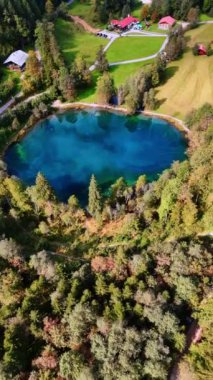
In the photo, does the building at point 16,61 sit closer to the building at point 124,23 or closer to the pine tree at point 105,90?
the pine tree at point 105,90

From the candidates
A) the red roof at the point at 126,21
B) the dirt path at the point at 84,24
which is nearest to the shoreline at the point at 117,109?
the dirt path at the point at 84,24

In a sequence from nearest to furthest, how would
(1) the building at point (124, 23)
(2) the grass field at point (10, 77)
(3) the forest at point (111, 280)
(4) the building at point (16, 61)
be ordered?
1. (3) the forest at point (111, 280)
2. (2) the grass field at point (10, 77)
3. (4) the building at point (16, 61)
4. (1) the building at point (124, 23)

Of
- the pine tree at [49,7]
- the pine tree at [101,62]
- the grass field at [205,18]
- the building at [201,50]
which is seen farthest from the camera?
the grass field at [205,18]

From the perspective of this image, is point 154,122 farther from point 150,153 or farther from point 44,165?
point 44,165

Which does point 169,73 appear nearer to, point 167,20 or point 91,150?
point 167,20

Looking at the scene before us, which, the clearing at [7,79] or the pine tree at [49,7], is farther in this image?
the pine tree at [49,7]

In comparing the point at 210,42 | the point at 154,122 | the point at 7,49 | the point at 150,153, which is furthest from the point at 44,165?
the point at 210,42

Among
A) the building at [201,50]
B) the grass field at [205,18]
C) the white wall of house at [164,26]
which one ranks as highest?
the grass field at [205,18]

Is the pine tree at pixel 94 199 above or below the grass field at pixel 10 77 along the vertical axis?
below
